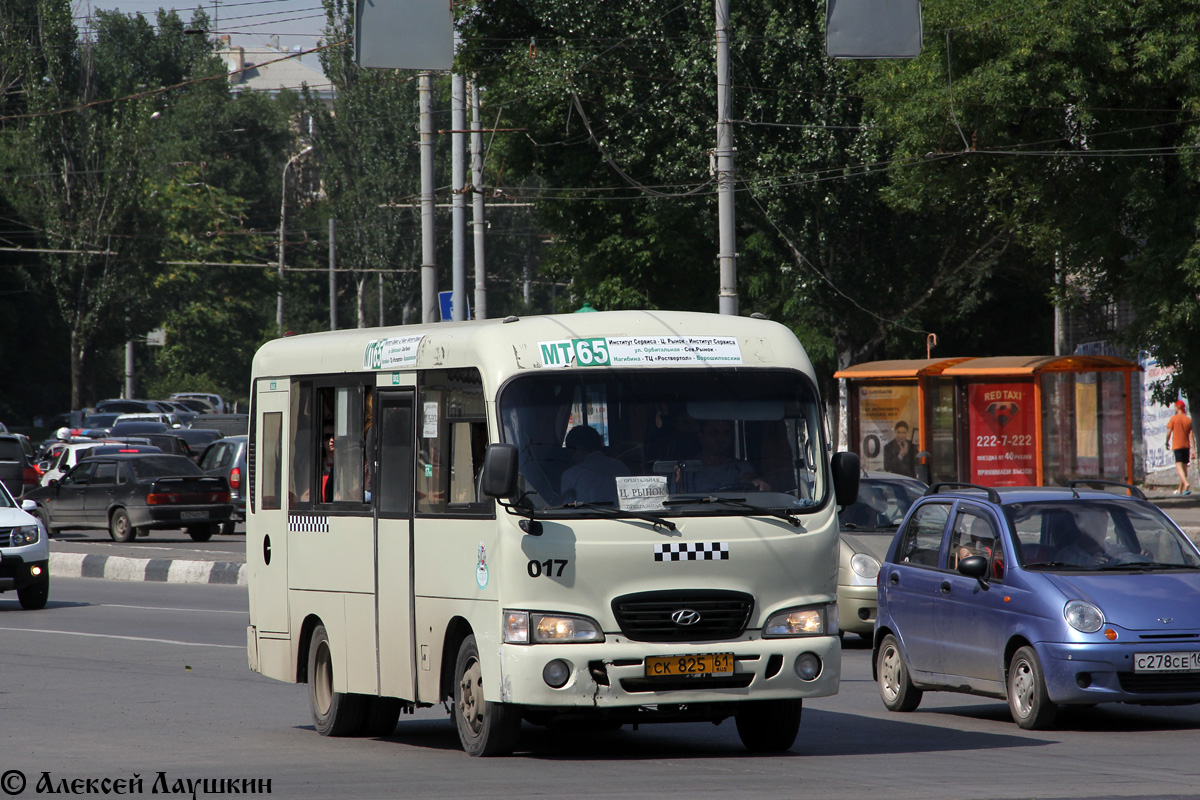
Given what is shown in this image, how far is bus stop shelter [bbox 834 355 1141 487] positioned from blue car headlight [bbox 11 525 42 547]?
12493mm

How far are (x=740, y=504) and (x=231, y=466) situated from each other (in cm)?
2464

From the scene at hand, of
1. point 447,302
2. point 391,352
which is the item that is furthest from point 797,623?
point 447,302

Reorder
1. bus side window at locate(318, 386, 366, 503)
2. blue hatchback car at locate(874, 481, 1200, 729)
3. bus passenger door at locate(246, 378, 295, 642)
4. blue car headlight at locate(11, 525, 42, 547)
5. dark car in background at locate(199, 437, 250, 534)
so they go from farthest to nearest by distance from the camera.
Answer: dark car in background at locate(199, 437, 250, 534) → blue car headlight at locate(11, 525, 42, 547) → bus passenger door at locate(246, 378, 295, 642) → bus side window at locate(318, 386, 366, 503) → blue hatchback car at locate(874, 481, 1200, 729)

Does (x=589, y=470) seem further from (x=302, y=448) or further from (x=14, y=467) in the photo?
(x=14, y=467)

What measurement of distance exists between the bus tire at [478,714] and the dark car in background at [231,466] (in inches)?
901

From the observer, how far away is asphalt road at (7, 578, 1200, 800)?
26.8 feet

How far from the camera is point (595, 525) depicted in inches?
345

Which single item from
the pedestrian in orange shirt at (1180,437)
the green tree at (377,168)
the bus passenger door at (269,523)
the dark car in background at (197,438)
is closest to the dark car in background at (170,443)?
Answer: the dark car in background at (197,438)

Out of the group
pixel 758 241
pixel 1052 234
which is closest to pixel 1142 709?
pixel 1052 234

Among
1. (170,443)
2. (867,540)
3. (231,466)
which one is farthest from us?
(170,443)

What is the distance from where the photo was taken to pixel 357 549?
1018 cm

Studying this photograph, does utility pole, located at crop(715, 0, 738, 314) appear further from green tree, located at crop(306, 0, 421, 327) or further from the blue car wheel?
green tree, located at crop(306, 0, 421, 327)

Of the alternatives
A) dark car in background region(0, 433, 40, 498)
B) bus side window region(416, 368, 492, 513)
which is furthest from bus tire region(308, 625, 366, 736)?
dark car in background region(0, 433, 40, 498)

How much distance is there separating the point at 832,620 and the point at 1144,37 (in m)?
21.2
